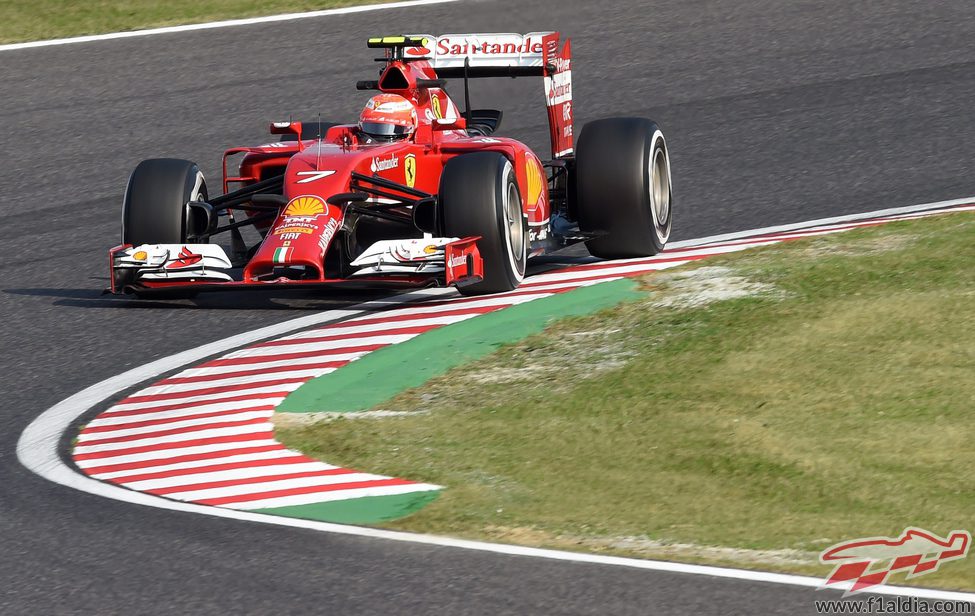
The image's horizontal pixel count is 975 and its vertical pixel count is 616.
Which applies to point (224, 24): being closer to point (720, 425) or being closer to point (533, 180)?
point (533, 180)

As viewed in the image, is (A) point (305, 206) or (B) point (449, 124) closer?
(A) point (305, 206)

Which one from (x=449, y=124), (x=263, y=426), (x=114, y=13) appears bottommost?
(x=263, y=426)

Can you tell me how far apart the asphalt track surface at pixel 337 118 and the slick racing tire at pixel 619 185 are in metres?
1.15

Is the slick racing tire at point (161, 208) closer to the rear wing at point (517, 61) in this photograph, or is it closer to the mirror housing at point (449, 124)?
the mirror housing at point (449, 124)

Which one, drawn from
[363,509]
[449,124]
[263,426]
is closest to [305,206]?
[449,124]

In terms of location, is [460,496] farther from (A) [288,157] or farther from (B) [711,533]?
(A) [288,157]

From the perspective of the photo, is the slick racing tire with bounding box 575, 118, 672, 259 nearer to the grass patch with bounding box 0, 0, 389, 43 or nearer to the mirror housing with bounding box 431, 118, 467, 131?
the mirror housing with bounding box 431, 118, 467, 131

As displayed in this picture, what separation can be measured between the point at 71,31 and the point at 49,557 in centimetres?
1283

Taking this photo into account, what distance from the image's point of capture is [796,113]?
15.7m

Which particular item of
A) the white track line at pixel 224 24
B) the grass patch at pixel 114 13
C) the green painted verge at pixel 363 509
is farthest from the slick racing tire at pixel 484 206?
the grass patch at pixel 114 13

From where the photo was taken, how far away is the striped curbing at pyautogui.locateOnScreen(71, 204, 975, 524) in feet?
23.1

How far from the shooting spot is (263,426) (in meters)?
8.17

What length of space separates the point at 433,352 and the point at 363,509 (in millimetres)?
2607

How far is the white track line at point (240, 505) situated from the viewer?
19.2 feet
